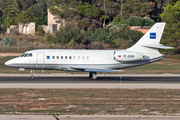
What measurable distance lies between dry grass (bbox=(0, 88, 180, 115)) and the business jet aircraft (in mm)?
6532

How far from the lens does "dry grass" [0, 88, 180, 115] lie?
14617mm

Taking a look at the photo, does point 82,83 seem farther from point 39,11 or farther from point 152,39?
point 39,11

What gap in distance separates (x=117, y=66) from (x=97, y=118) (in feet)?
52.0

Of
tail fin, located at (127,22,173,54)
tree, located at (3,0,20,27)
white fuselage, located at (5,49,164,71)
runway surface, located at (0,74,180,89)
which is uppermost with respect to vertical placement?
tree, located at (3,0,20,27)

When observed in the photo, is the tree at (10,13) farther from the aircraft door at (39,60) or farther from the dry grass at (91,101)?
the dry grass at (91,101)

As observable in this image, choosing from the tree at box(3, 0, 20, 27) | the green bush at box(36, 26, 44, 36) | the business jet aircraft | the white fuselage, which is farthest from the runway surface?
the tree at box(3, 0, 20, 27)

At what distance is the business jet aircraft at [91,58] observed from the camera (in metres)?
27.1

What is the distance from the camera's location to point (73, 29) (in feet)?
186

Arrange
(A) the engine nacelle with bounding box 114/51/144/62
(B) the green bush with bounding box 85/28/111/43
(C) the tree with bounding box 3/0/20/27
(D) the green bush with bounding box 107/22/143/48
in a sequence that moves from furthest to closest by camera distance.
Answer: (C) the tree with bounding box 3/0/20/27 → (B) the green bush with bounding box 85/28/111/43 → (D) the green bush with bounding box 107/22/143/48 → (A) the engine nacelle with bounding box 114/51/144/62

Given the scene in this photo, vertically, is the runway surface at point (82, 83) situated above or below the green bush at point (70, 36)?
below

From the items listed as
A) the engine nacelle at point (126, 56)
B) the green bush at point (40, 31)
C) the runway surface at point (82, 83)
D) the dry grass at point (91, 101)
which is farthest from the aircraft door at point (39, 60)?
the green bush at point (40, 31)

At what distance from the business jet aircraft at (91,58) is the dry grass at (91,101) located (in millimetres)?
6532

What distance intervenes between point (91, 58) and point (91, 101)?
35.3ft

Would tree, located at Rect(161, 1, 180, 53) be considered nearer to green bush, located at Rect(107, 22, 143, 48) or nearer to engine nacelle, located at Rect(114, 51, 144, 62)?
green bush, located at Rect(107, 22, 143, 48)
